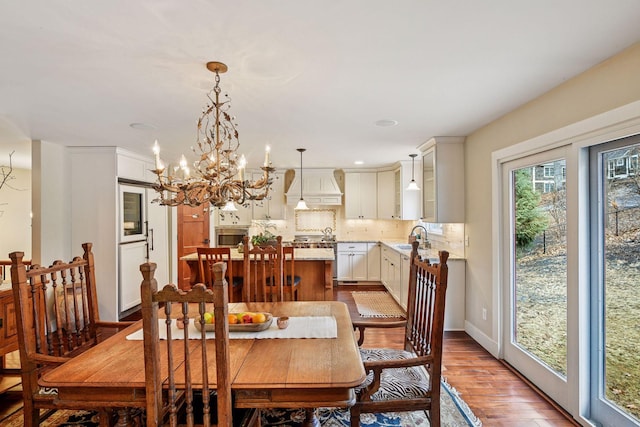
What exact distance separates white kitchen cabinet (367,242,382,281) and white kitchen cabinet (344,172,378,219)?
64 centimetres

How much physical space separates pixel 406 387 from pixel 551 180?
6.66 ft

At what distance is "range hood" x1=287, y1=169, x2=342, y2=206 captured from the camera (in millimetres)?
6488

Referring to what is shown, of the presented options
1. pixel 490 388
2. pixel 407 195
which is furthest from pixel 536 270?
pixel 407 195

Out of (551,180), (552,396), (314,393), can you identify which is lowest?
(552,396)

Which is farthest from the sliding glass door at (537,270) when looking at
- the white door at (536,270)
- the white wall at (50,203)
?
the white wall at (50,203)

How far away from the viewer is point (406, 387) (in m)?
1.74

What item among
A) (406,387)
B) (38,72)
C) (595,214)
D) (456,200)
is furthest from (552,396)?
(38,72)

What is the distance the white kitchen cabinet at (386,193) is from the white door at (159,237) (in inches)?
154

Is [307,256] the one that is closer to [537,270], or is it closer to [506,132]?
[537,270]

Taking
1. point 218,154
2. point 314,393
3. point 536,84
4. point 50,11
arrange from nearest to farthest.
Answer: point 314,393, point 50,11, point 218,154, point 536,84

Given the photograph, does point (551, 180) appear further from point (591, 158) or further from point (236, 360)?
point (236, 360)

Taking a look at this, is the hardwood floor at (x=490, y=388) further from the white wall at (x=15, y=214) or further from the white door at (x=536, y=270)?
the white wall at (x=15, y=214)

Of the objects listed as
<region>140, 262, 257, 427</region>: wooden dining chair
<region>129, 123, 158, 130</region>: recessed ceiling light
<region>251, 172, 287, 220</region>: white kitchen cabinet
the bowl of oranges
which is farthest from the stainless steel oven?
<region>140, 262, 257, 427</region>: wooden dining chair

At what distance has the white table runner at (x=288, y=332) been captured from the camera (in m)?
1.81
